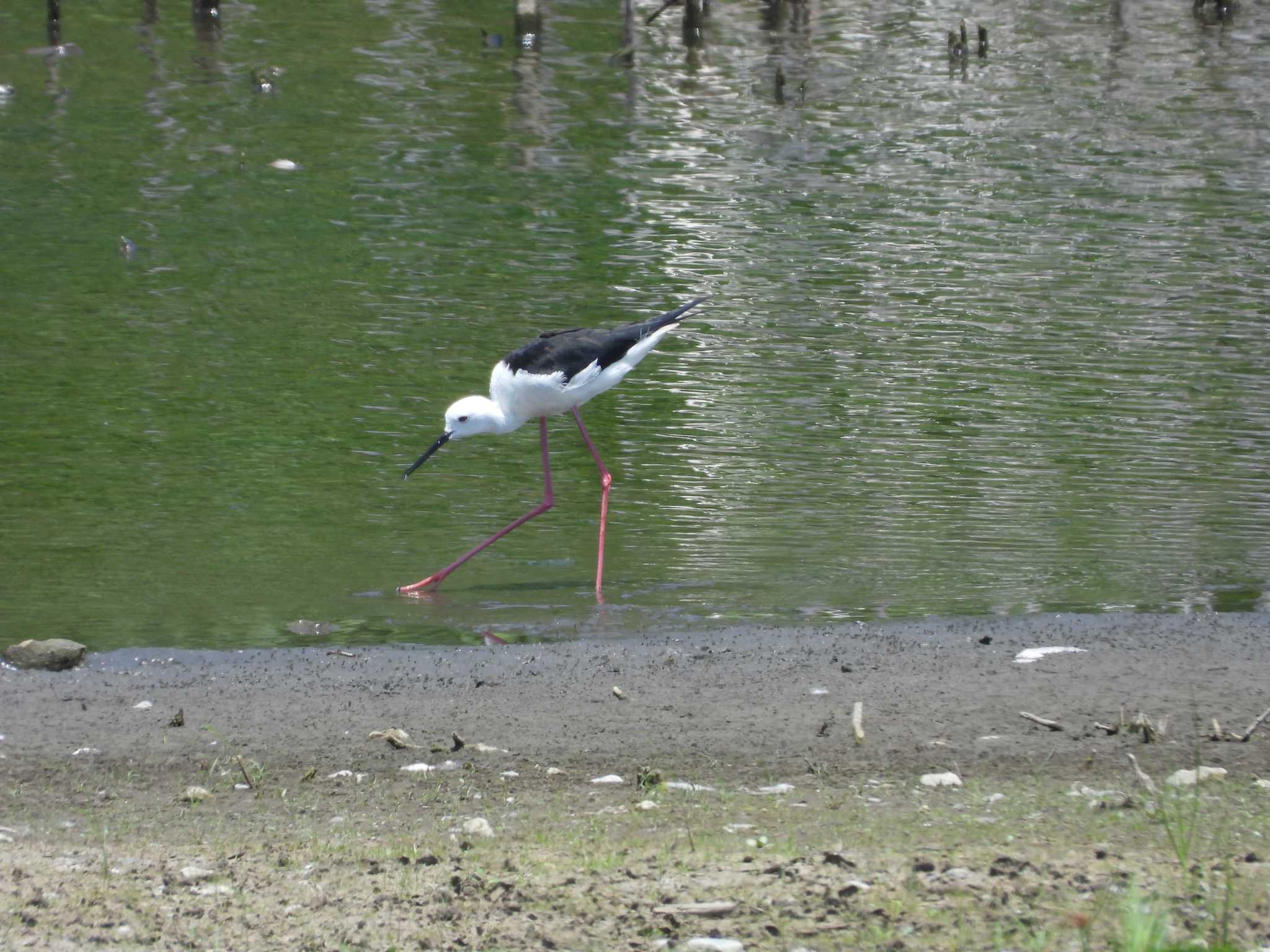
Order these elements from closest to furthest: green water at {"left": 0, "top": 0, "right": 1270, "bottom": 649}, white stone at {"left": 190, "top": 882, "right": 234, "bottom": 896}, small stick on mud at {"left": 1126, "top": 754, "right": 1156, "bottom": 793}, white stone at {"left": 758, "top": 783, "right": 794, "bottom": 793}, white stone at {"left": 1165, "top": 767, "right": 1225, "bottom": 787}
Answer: white stone at {"left": 190, "top": 882, "right": 234, "bottom": 896}, small stick on mud at {"left": 1126, "top": 754, "right": 1156, "bottom": 793}, white stone at {"left": 1165, "top": 767, "right": 1225, "bottom": 787}, white stone at {"left": 758, "top": 783, "right": 794, "bottom": 793}, green water at {"left": 0, "top": 0, "right": 1270, "bottom": 649}

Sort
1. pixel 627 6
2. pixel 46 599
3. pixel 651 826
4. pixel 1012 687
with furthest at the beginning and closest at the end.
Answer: pixel 627 6 → pixel 46 599 → pixel 1012 687 → pixel 651 826

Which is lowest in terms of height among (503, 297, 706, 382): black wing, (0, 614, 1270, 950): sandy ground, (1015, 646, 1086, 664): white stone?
(1015, 646, 1086, 664): white stone

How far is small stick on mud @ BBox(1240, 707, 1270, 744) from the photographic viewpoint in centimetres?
525

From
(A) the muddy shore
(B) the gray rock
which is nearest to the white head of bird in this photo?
(A) the muddy shore

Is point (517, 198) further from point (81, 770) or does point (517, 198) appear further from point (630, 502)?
point (81, 770)

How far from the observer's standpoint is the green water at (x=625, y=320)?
777cm

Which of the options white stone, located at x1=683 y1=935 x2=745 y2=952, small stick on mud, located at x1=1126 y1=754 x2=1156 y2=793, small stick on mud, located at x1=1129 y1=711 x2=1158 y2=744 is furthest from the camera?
small stick on mud, located at x1=1129 y1=711 x2=1158 y2=744

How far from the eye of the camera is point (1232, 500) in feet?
29.0

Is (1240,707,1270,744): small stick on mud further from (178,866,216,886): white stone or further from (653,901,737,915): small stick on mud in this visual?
(178,866,216,886): white stone

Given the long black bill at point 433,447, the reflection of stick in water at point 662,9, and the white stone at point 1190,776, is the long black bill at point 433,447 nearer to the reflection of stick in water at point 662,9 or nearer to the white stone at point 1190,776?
the white stone at point 1190,776

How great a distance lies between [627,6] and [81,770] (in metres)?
23.2

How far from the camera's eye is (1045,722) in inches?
219

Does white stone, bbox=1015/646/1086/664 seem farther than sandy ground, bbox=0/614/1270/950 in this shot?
Yes

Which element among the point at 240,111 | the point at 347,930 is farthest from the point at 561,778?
the point at 240,111
